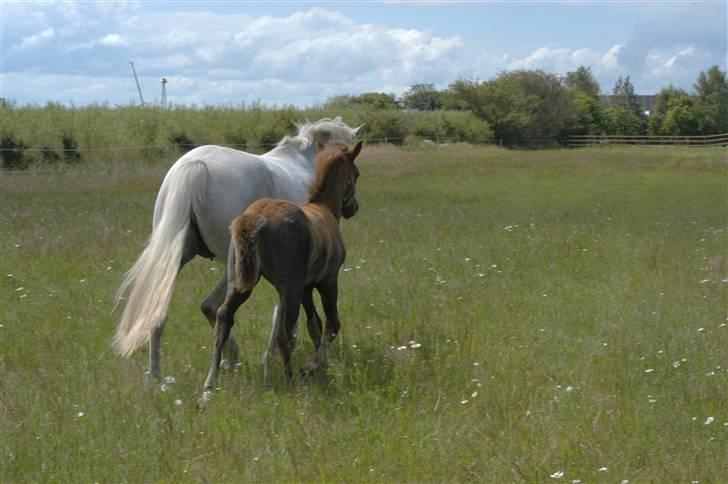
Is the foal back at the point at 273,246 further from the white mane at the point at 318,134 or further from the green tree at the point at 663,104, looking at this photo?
the green tree at the point at 663,104

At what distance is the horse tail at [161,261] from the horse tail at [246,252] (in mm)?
849

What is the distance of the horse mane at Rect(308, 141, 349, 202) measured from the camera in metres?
7.20

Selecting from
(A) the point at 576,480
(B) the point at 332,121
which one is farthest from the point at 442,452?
(B) the point at 332,121

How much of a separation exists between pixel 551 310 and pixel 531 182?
20769 mm

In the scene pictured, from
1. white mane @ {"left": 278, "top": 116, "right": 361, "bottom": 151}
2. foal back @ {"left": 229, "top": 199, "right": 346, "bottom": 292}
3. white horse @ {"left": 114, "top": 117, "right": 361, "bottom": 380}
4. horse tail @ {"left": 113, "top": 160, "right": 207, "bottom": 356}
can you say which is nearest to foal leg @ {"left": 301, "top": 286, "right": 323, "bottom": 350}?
white horse @ {"left": 114, "top": 117, "right": 361, "bottom": 380}

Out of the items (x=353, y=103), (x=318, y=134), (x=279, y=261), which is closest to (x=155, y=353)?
(x=279, y=261)

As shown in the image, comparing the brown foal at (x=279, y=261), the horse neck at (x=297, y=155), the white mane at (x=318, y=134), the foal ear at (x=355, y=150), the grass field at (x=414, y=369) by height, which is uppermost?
the white mane at (x=318, y=134)

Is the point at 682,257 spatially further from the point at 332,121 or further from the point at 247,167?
the point at 247,167

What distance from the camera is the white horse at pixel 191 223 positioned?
21.7 ft

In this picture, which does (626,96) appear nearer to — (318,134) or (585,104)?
(585,104)

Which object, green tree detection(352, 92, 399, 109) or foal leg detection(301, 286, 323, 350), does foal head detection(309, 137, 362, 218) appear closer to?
foal leg detection(301, 286, 323, 350)

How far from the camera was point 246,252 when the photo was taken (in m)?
5.93

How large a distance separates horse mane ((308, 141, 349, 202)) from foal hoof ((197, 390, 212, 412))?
1888 mm

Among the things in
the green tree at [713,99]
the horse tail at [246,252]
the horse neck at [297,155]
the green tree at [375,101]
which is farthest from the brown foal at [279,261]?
the green tree at [375,101]
